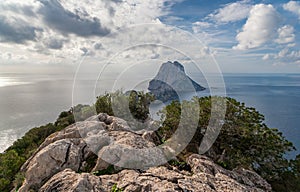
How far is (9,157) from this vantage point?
735 inches

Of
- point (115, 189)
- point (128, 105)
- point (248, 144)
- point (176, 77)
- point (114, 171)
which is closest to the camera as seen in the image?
point (115, 189)

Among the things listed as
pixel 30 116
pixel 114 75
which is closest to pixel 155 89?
pixel 114 75

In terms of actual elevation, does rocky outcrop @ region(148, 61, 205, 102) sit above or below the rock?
above

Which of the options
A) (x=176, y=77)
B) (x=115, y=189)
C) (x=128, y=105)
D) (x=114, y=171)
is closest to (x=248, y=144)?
(x=176, y=77)

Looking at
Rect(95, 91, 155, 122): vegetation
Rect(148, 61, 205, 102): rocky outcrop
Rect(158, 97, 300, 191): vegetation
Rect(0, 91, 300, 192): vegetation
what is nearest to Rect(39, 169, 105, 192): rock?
Rect(0, 91, 300, 192): vegetation

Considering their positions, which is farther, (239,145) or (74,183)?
(239,145)

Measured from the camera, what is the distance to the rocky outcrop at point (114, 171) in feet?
33.3

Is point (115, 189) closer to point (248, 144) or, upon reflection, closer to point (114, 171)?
point (114, 171)

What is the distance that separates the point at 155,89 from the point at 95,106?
7820 mm

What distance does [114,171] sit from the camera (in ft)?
40.8

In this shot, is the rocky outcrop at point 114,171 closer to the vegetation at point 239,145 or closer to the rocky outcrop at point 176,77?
the vegetation at point 239,145

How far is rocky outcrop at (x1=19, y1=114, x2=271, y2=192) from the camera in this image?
33.3 ft

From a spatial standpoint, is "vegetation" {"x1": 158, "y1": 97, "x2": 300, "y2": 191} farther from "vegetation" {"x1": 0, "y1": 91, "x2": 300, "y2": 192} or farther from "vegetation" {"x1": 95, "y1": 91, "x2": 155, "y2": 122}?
"vegetation" {"x1": 95, "y1": 91, "x2": 155, "y2": 122}

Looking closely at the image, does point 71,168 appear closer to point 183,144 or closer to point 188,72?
point 183,144
